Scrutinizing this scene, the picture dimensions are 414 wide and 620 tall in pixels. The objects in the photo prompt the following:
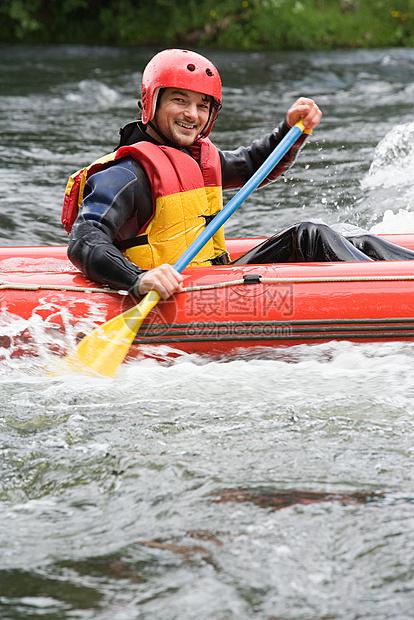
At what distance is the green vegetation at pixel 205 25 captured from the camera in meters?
12.4

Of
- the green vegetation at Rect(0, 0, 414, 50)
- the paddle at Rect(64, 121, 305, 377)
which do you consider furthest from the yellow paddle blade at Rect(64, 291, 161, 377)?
the green vegetation at Rect(0, 0, 414, 50)

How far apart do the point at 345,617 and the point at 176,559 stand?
0.44 metres

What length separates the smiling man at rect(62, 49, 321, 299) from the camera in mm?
2773

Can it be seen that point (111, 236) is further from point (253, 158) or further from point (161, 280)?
point (253, 158)

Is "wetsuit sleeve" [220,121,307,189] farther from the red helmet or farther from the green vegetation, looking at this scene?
the green vegetation

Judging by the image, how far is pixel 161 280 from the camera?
2.73 metres

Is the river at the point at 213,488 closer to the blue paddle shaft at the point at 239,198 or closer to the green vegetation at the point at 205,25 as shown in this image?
the blue paddle shaft at the point at 239,198

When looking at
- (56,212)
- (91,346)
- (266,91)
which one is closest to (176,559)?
(91,346)

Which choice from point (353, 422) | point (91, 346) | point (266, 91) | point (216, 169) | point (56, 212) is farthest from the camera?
point (266, 91)

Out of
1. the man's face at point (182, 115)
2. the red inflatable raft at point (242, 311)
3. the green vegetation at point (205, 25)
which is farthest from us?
the green vegetation at point (205, 25)

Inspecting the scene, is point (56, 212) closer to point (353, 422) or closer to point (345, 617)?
point (353, 422)

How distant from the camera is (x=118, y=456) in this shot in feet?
7.67

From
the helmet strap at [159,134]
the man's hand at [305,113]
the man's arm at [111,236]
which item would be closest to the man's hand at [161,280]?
the man's arm at [111,236]

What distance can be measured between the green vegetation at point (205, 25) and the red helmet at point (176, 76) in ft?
32.7
